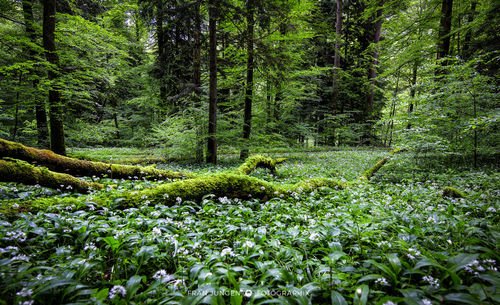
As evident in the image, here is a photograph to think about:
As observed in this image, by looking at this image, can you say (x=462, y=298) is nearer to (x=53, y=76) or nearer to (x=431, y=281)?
(x=431, y=281)

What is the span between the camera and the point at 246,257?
2.24m

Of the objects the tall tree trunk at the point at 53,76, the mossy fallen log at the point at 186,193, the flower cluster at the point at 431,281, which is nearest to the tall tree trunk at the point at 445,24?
the mossy fallen log at the point at 186,193

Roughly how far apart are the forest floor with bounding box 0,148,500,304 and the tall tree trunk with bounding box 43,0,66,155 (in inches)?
231

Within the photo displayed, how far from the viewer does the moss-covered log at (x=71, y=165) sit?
13.9 ft

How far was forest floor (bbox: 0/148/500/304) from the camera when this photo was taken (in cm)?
162

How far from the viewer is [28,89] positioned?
26.2ft

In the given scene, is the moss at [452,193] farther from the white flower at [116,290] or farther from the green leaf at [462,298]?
the white flower at [116,290]

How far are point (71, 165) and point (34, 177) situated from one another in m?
1.50

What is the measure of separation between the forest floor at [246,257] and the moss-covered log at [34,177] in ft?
1.12

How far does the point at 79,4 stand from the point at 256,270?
2218 cm

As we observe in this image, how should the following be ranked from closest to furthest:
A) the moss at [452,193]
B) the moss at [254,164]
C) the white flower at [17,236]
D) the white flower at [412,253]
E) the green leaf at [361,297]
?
the green leaf at [361,297], the white flower at [412,253], the white flower at [17,236], the moss at [452,193], the moss at [254,164]

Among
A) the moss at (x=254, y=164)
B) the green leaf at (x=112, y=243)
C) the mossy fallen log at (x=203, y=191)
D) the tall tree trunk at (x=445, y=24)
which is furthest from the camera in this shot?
the tall tree trunk at (x=445, y=24)

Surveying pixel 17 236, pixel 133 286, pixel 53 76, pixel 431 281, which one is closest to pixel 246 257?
pixel 133 286

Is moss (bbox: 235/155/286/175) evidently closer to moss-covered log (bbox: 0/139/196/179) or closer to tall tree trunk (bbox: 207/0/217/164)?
moss-covered log (bbox: 0/139/196/179)
